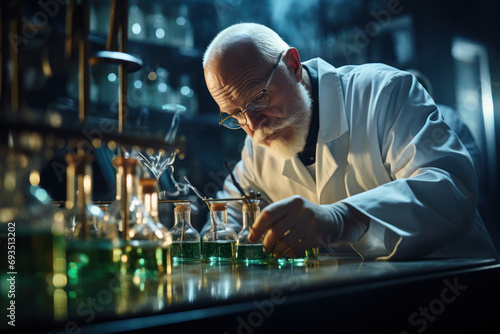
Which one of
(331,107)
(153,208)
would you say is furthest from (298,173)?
(153,208)

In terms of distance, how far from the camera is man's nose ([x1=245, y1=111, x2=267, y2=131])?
1.88 meters

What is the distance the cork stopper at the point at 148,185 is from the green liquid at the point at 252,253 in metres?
0.43

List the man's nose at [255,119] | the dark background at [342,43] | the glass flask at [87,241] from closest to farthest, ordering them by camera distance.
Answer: the glass flask at [87,241]
the man's nose at [255,119]
the dark background at [342,43]

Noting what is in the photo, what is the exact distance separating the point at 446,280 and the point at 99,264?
74cm

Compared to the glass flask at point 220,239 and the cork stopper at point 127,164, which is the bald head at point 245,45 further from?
the cork stopper at point 127,164

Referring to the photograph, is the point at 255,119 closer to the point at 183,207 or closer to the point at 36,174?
the point at 183,207

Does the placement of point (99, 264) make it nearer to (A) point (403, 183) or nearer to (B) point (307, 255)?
(B) point (307, 255)

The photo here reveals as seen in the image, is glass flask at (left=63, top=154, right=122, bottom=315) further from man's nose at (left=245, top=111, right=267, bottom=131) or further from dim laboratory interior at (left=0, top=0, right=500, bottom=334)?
man's nose at (left=245, top=111, right=267, bottom=131)

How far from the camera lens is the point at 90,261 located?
2.97ft

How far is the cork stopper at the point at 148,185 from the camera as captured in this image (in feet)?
3.26

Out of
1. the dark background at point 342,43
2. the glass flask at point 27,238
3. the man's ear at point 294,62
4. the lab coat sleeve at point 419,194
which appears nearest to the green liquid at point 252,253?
the lab coat sleeve at point 419,194

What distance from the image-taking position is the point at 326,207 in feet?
4.52

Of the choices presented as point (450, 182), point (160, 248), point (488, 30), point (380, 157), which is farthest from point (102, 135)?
point (488, 30)

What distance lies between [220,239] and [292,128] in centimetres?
75
